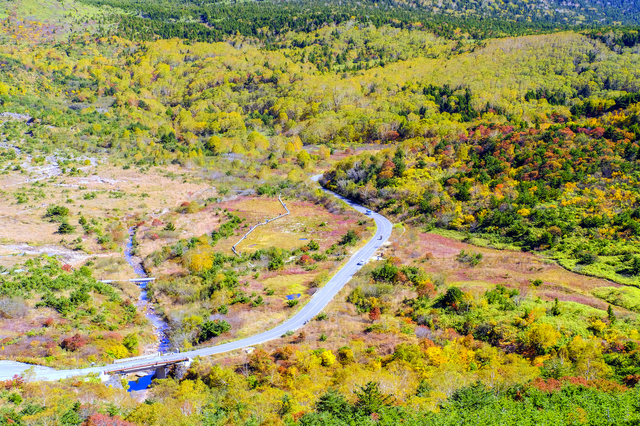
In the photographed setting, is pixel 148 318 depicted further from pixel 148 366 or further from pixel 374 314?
pixel 374 314

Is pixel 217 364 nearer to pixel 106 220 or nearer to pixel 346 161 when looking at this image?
pixel 106 220

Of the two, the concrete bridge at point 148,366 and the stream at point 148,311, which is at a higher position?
the concrete bridge at point 148,366

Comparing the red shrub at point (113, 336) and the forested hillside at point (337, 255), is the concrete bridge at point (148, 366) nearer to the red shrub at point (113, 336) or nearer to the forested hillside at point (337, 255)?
the forested hillside at point (337, 255)

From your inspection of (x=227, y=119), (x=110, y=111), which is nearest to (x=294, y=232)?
(x=227, y=119)

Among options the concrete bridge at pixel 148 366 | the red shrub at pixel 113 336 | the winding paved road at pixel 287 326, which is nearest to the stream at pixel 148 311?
the red shrub at pixel 113 336

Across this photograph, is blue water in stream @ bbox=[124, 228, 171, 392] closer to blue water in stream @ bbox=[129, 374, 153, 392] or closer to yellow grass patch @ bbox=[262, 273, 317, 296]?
blue water in stream @ bbox=[129, 374, 153, 392]

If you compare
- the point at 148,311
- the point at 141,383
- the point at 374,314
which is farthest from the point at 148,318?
the point at 374,314
